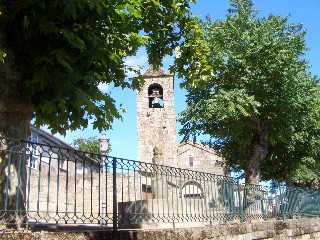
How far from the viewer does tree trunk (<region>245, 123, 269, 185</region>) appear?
17.9 metres

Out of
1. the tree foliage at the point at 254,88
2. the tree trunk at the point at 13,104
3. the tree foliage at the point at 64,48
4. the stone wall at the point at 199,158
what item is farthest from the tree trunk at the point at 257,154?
the stone wall at the point at 199,158

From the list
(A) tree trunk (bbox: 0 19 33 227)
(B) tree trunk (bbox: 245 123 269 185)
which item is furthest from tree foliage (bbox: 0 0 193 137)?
(B) tree trunk (bbox: 245 123 269 185)

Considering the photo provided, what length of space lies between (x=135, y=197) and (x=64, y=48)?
2512 mm

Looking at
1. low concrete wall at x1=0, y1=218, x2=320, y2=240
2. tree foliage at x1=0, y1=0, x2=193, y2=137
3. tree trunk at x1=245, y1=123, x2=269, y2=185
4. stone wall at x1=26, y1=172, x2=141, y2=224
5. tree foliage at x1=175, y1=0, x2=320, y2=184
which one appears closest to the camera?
low concrete wall at x1=0, y1=218, x2=320, y2=240

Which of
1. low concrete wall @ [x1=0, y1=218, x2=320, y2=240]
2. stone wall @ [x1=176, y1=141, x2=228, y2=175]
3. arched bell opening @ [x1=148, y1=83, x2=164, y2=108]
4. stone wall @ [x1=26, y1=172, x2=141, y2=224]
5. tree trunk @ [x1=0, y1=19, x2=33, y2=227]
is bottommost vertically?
low concrete wall @ [x1=0, y1=218, x2=320, y2=240]

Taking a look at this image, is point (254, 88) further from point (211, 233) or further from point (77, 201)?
point (211, 233)

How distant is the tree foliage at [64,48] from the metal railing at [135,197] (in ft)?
2.76

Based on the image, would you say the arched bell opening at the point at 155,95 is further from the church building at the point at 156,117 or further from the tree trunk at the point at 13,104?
the tree trunk at the point at 13,104

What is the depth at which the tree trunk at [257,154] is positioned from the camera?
1794cm

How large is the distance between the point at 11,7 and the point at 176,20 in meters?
3.48

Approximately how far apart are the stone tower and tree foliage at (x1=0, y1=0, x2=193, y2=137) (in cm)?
2274

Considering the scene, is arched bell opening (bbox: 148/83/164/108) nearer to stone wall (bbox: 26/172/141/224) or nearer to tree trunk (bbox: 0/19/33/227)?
stone wall (bbox: 26/172/141/224)

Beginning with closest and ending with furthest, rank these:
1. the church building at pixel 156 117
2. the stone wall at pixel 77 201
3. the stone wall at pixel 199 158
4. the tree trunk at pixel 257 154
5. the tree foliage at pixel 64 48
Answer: the stone wall at pixel 77 201
the tree foliage at pixel 64 48
the tree trunk at pixel 257 154
the church building at pixel 156 117
the stone wall at pixel 199 158

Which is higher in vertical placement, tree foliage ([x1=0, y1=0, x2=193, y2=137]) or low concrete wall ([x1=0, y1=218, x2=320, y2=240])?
tree foliage ([x1=0, y1=0, x2=193, y2=137])
